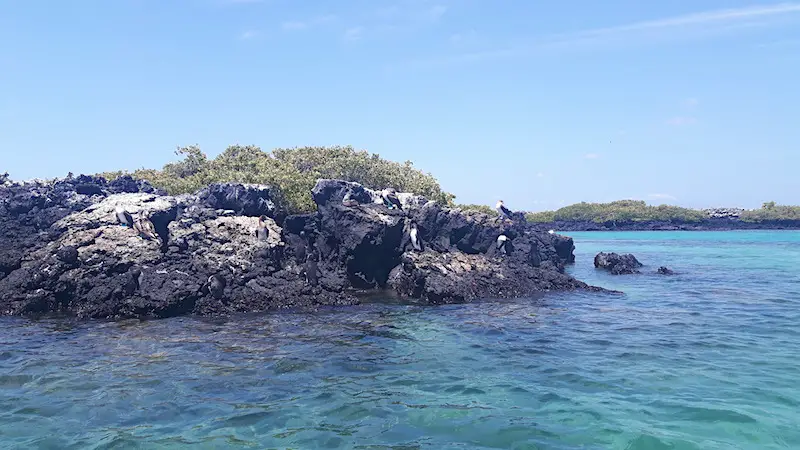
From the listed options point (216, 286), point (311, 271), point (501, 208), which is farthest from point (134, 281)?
point (501, 208)

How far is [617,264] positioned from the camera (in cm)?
3831

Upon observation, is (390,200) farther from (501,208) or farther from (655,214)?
(655,214)

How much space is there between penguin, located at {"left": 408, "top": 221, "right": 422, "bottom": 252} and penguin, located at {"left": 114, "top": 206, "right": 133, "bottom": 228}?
44.2 feet

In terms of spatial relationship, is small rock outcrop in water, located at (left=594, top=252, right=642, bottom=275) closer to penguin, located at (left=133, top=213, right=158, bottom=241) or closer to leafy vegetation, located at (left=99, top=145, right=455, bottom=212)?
leafy vegetation, located at (left=99, top=145, right=455, bottom=212)

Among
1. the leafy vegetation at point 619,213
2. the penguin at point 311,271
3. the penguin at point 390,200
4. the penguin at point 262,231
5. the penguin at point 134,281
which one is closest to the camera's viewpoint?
the penguin at point 134,281

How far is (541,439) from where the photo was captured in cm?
971

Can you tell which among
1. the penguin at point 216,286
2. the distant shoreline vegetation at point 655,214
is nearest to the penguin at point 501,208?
the penguin at point 216,286

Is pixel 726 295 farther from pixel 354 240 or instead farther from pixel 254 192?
pixel 254 192

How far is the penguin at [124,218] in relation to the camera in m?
24.7

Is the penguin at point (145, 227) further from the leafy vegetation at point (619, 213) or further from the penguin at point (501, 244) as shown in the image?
the leafy vegetation at point (619, 213)

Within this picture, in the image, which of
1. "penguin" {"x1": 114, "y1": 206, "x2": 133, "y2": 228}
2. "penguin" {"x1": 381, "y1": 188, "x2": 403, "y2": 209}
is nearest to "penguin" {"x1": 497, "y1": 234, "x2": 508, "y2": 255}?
"penguin" {"x1": 381, "y1": 188, "x2": 403, "y2": 209}

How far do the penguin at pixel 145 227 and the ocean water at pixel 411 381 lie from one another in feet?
19.1

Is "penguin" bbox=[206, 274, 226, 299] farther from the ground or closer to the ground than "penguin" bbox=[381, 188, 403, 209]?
closer to the ground

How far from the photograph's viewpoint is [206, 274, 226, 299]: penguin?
21697 millimetres
